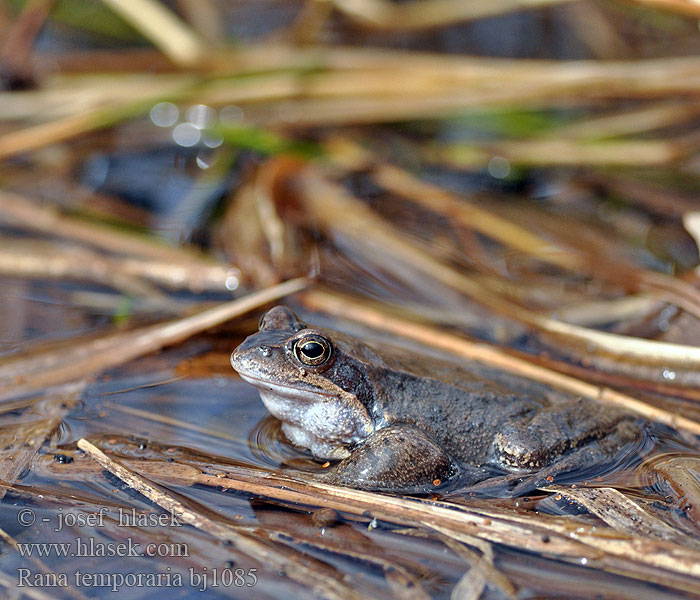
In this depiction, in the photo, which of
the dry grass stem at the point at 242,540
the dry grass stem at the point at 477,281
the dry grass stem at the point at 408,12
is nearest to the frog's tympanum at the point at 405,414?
the dry grass stem at the point at 477,281

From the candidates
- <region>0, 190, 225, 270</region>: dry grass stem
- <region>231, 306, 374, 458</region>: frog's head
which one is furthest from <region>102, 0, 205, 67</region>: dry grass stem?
<region>231, 306, 374, 458</region>: frog's head

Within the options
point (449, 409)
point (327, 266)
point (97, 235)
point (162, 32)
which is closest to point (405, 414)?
point (449, 409)

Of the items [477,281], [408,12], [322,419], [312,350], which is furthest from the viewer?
[408,12]

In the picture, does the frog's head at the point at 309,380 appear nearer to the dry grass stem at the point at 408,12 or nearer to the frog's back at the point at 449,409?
the frog's back at the point at 449,409

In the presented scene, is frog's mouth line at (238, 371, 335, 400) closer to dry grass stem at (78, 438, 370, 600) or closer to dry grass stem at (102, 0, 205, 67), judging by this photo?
dry grass stem at (78, 438, 370, 600)

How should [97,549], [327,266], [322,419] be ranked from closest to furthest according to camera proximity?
1. [97,549]
2. [322,419]
3. [327,266]

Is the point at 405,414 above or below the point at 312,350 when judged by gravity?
below

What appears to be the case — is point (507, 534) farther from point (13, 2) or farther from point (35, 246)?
point (13, 2)

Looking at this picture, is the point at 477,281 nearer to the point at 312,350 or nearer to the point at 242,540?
the point at 312,350
